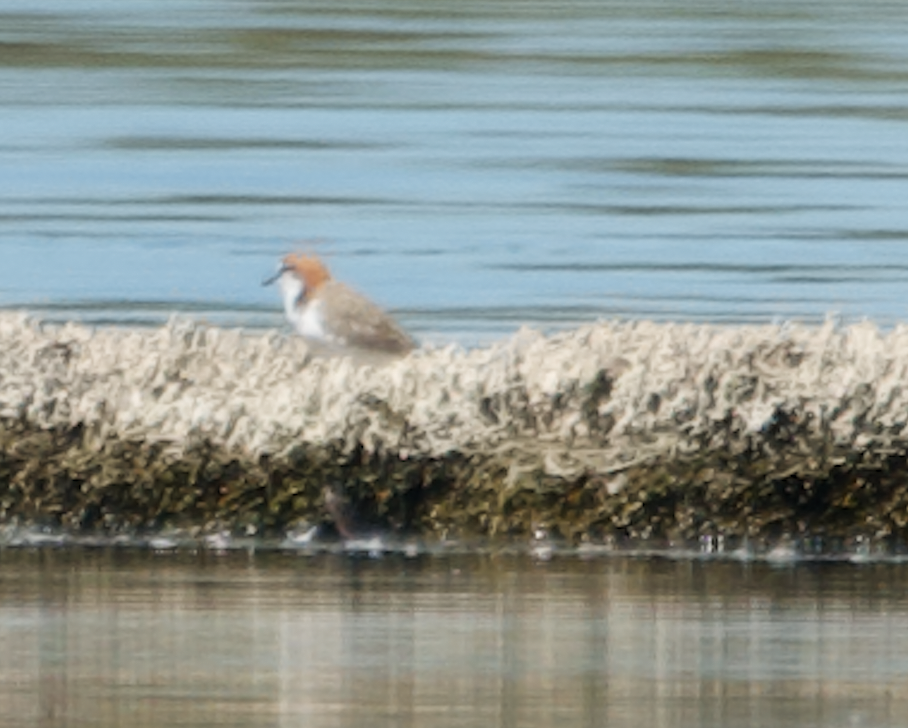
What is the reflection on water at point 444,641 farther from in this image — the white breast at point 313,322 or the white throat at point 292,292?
the white throat at point 292,292

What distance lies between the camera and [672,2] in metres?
23.0

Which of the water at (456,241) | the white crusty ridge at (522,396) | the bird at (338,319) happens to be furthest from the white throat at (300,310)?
the water at (456,241)

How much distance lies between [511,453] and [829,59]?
11613 millimetres

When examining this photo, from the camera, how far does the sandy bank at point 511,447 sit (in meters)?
8.24

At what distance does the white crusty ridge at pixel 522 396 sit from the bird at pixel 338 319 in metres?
1.00

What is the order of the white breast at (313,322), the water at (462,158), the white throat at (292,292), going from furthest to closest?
1. the water at (462,158)
2. the white throat at (292,292)
3. the white breast at (313,322)

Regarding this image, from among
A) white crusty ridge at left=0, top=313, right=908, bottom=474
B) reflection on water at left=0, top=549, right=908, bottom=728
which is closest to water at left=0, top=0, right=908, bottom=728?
reflection on water at left=0, top=549, right=908, bottom=728

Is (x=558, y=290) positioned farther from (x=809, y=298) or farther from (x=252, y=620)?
(x=252, y=620)

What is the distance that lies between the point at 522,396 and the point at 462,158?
7.46m

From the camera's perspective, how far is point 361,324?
32.1ft

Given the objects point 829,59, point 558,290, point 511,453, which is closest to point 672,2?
point 829,59

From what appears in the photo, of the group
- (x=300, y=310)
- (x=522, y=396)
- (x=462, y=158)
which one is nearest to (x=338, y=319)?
(x=300, y=310)

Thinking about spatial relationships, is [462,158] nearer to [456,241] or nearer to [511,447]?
[456,241]

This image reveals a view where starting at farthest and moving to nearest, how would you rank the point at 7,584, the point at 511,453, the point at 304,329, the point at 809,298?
the point at 809,298 < the point at 304,329 < the point at 511,453 < the point at 7,584
